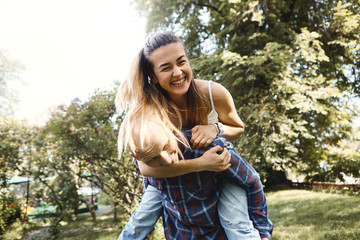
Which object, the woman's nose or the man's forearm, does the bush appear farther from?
the woman's nose

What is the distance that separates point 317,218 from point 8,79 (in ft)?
83.5

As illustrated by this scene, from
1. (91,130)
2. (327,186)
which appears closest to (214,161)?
(91,130)

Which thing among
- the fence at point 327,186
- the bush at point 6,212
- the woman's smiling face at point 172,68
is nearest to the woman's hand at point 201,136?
the woman's smiling face at point 172,68

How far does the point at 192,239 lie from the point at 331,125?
10911 millimetres

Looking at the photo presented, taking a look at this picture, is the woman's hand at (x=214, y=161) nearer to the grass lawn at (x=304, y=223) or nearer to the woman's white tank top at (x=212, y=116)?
the woman's white tank top at (x=212, y=116)

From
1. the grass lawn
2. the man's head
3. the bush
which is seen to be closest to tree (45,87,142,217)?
the grass lawn

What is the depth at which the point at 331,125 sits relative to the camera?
1089cm

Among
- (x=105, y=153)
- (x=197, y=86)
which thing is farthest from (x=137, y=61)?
(x=105, y=153)

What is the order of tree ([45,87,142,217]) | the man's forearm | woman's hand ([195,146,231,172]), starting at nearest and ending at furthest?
the man's forearm
woman's hand ([195,146,231,172])
tree ([45,87,142,217])

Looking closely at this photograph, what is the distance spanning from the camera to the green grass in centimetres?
522

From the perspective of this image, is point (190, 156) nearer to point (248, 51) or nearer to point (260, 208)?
point (260, 208)

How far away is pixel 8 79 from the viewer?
76.4 feet

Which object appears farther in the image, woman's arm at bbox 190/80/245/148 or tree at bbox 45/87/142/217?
A: tree at bbox 45/87/142/217

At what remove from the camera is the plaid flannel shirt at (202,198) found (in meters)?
1.75
